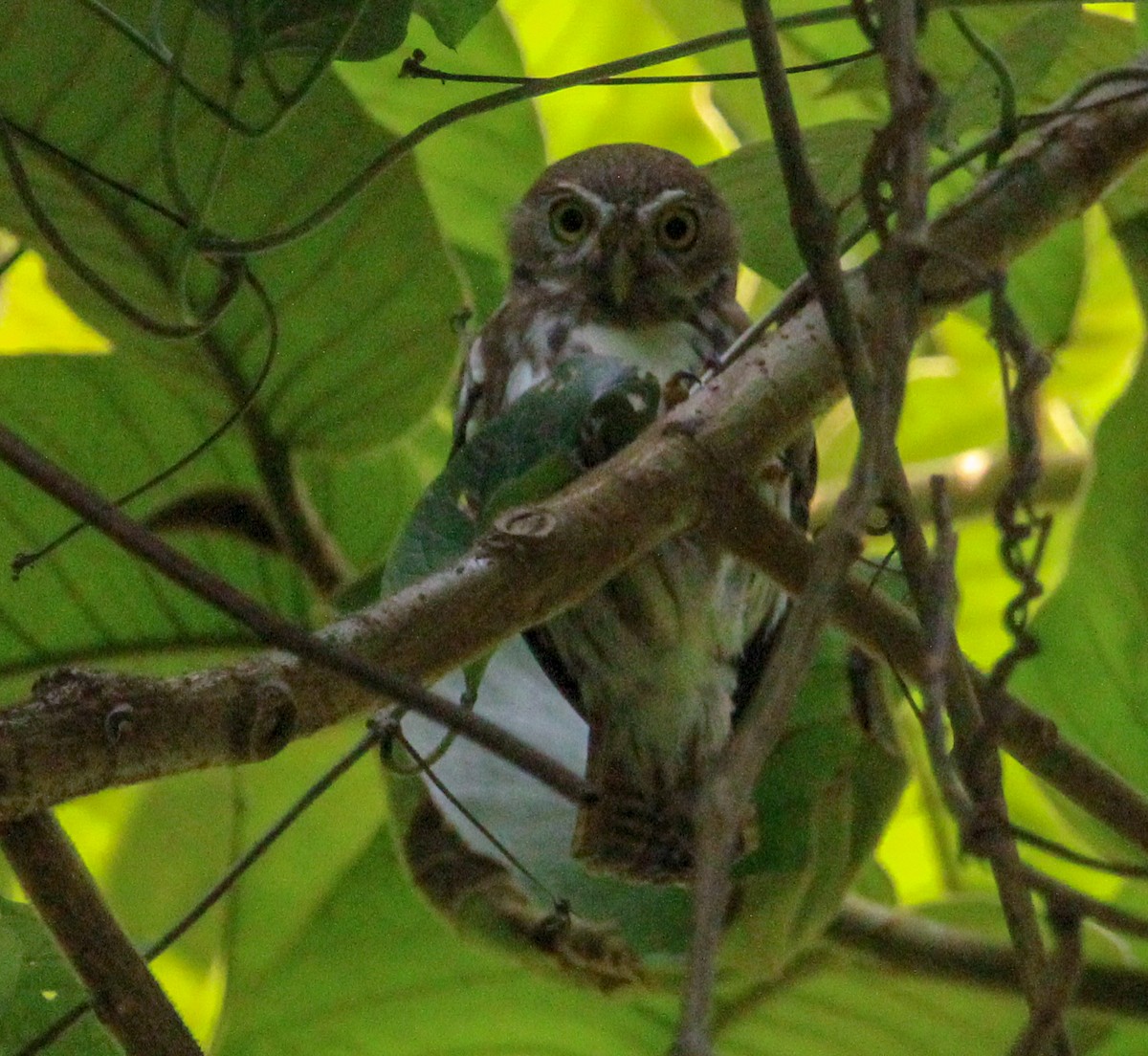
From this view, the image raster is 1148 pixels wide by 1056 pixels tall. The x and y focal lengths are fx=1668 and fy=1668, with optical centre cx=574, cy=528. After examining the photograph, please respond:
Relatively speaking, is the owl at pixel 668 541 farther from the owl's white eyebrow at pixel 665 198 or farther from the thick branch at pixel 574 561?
the thick branch at pixel 574 561

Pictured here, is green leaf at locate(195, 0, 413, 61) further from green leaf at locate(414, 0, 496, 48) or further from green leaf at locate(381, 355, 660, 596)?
green leaf at locate(381, 355, 660, 596)

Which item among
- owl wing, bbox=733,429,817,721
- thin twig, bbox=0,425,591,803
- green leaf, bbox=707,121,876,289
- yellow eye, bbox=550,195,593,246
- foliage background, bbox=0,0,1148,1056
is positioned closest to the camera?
thin twig, bbox=0,425,591,803

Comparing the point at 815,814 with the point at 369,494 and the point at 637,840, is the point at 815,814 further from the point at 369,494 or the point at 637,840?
the point at 369,494

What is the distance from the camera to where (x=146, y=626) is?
5.74ft

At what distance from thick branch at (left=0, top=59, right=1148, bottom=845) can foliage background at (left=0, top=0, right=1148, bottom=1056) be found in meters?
0.26

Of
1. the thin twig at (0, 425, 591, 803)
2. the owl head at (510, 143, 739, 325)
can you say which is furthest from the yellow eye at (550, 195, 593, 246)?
the thin twig at (0, 425, 591, 803)

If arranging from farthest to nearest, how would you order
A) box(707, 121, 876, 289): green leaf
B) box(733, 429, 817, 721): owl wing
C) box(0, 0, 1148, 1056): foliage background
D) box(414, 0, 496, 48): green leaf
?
box(733, 429, 817, 721): owl wing, box(0, 0, 1148, 1056): foliage background, box(707, 121, 876, 289): green leaf, box(414, 0, 496, 48): green leaf

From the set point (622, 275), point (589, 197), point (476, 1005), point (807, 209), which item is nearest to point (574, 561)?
point (807, 209)

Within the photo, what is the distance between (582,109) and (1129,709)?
1.20 m

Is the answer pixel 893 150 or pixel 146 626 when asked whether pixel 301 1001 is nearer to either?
pixel 146 626

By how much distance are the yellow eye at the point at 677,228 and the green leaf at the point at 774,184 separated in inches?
30.9

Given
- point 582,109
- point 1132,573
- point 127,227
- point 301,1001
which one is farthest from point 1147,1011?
point 582,109

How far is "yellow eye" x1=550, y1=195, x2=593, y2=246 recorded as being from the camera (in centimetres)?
228

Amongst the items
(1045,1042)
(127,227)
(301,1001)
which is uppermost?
(127,227)
